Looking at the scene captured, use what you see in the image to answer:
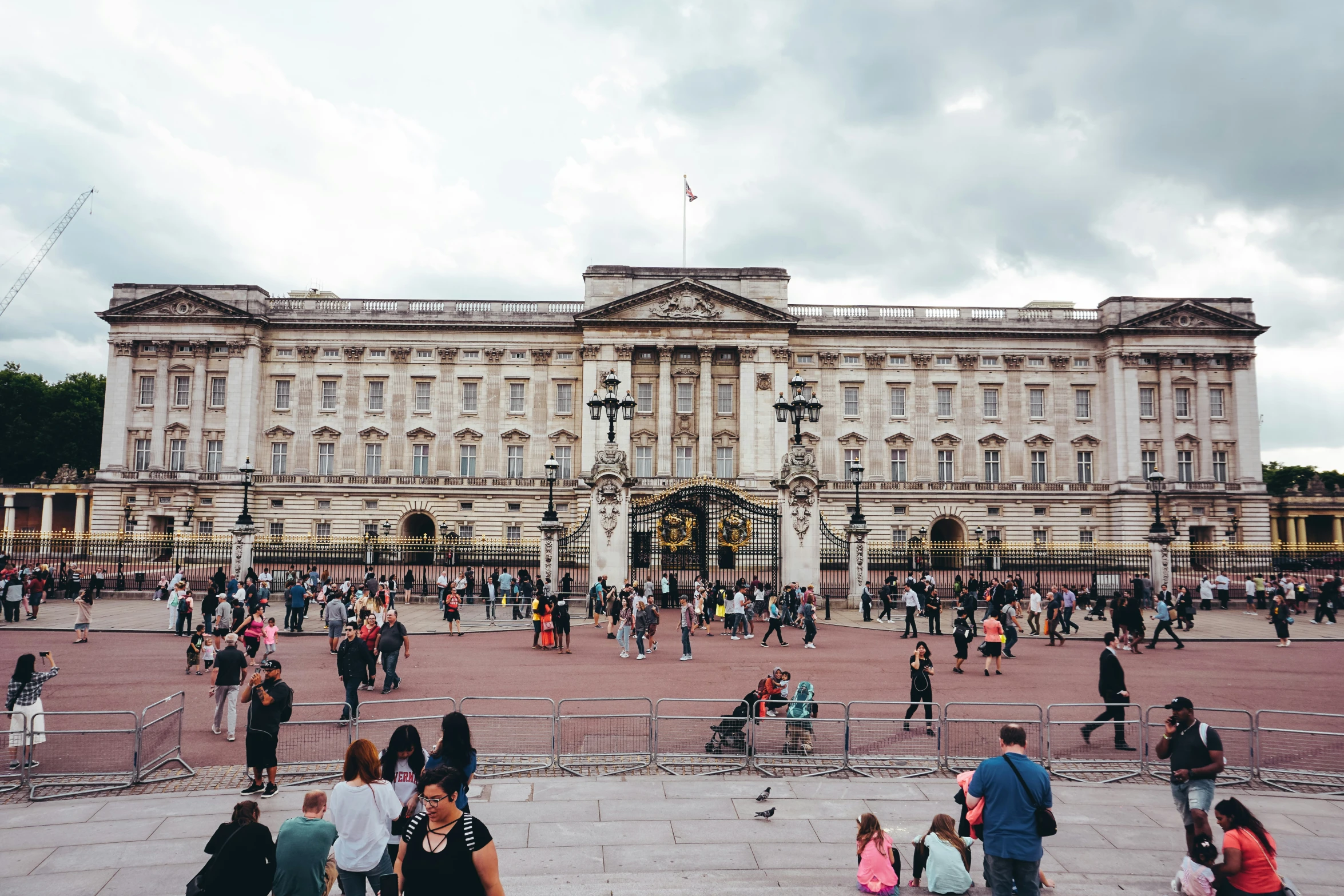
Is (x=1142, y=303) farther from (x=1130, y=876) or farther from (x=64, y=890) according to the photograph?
(x=64, y=890)

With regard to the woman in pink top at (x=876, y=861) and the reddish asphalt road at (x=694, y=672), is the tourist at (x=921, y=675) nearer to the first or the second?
the reddish asphalt road at (x=694, y=672)

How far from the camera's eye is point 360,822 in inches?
242

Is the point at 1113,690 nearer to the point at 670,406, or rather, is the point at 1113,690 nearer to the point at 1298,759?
the point at 1298,759

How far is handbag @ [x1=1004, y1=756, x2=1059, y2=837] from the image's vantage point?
6.27m

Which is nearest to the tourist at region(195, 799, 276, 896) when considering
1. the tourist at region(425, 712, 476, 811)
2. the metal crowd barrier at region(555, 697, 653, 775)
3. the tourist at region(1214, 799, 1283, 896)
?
the tourist at region(425, 712, 476, 811)

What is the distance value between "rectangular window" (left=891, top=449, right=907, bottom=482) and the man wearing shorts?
49.3 metres

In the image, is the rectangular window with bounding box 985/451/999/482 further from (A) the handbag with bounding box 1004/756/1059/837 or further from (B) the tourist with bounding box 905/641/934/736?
(A) the handbag with bounding box 1004/756/1059/837

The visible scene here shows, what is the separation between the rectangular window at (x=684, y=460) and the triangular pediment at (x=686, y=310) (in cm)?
844

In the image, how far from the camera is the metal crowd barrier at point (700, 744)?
10.8 metres

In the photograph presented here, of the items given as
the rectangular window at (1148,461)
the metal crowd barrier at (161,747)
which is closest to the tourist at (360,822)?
the metal crowd barrier at (161,747)

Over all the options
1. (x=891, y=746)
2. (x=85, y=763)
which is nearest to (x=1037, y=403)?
(x=891, y=746)

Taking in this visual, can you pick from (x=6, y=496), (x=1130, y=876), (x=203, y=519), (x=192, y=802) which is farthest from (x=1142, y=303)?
(x=6, y=496)

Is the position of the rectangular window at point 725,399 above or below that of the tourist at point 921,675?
above

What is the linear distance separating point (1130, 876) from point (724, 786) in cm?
456
